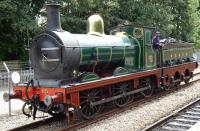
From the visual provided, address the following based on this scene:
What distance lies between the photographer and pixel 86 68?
10859 mm

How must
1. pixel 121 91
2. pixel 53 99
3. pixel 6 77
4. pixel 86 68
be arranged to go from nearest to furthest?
pixel 53 99
pixel 86 68
pixel 121 91
pixel 6 77

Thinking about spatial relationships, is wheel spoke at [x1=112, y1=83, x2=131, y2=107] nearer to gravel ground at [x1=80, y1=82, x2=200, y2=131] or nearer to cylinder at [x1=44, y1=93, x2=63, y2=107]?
gravel ground at [x1=80, y1=82, x2=200, y2=131]

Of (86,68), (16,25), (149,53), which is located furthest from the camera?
(16,25)

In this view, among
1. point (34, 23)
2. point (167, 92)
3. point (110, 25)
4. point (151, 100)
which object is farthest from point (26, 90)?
point (110, 25)

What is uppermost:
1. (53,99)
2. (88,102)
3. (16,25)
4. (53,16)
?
(16,25)

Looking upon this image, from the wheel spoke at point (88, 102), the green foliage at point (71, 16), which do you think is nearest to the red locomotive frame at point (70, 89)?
the wheel spoke at point (88, 102)

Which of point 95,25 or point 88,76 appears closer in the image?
point 88,76

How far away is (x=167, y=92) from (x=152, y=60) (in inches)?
81.9

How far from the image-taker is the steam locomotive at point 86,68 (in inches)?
385

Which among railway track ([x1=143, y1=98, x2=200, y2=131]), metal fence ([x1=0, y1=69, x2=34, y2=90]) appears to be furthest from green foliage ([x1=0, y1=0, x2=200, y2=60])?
railway track ([x1=143, y1=98, x2=200, y2=131])

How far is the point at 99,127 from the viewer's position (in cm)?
984

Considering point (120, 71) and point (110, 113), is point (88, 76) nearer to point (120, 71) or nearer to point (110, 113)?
point (110, 113)

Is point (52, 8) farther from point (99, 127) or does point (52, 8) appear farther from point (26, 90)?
point (99, 127)

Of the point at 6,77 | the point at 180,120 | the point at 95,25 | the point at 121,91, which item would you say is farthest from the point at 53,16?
the point at 6,77
